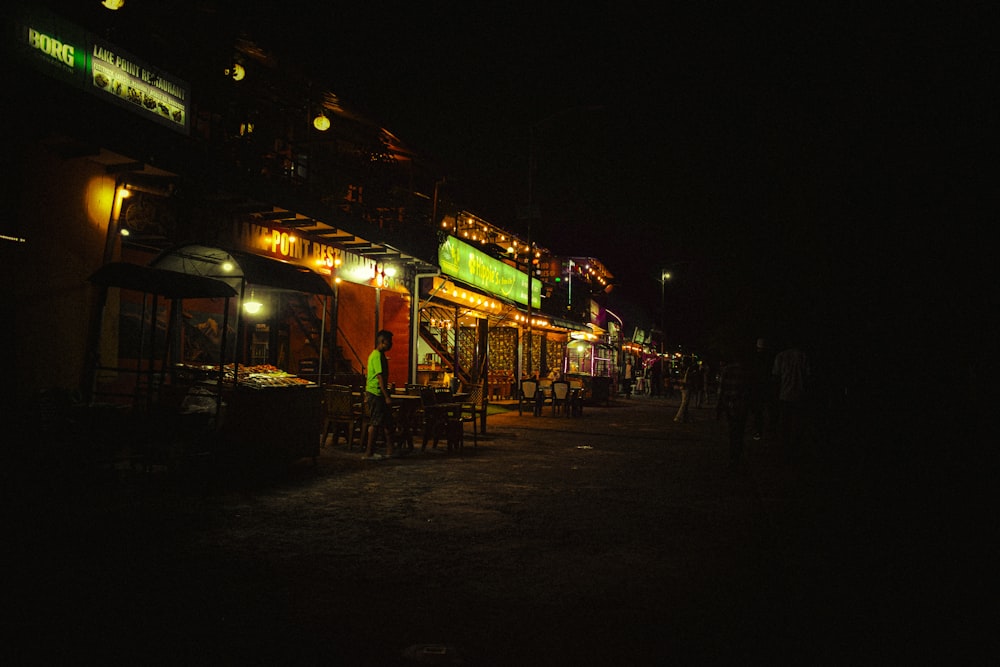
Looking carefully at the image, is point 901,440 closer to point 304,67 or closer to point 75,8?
point 304,67

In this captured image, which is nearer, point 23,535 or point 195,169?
point 23,535

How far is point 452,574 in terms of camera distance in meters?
4.69

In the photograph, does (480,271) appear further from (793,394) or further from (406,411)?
(793,394)

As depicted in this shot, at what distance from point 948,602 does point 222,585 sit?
5016 millimetres

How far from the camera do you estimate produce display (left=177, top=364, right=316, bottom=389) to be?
28.6ft

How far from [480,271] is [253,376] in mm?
14401

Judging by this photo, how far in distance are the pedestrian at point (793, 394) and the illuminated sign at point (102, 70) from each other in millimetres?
11529

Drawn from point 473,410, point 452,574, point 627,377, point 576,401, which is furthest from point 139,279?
point 627,377

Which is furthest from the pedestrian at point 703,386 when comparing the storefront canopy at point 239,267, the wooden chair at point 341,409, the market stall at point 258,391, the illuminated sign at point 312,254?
the storefront canopy at point 239,267

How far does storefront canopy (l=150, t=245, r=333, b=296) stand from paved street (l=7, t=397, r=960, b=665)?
9.43 feet

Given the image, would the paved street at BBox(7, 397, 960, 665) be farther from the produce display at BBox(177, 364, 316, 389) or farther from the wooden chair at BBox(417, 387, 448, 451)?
the wooden chair at BBox(417, 387, 448, 451)

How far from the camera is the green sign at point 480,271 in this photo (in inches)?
776

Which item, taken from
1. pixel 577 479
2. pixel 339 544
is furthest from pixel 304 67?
pixel 339 544

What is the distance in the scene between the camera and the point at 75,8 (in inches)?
365
